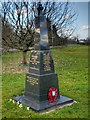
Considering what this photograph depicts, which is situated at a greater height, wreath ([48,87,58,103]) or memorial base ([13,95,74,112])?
wreath ([48,87,58,103])

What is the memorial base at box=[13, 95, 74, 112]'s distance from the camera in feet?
20.7

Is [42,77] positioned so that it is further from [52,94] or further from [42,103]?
[42,103]

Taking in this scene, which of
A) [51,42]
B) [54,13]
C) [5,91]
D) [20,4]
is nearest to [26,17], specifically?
[20,4]

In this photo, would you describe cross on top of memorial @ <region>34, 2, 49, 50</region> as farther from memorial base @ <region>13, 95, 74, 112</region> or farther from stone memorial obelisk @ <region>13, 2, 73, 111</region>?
memorial base @ <region>13, 95, 74, 112</region>

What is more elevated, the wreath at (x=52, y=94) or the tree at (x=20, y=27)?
the tree at (x=20, y=27)

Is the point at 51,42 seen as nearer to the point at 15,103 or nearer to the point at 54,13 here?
the point at 54,13

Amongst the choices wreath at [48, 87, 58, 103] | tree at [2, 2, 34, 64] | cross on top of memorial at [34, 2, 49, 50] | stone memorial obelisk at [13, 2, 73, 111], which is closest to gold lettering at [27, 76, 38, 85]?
stone memorial obelisk at [13, 2, 73, 111]

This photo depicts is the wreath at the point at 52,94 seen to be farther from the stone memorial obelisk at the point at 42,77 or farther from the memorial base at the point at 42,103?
the memorial base at the point at 42,103

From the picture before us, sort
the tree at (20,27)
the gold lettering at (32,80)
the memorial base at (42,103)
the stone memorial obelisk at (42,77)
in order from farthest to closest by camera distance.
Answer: the tree at (20,27) → the gold lettering at (32,80) → the stone memorial obelisk at (42,77) → the memorial base at (42,103)

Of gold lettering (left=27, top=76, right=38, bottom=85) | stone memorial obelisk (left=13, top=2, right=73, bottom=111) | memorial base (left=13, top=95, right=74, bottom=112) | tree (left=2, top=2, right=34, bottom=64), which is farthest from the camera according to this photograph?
tree (left=2, top=2, right=34, bottom=64)

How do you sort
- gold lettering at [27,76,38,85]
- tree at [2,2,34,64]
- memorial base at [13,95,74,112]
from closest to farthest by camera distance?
memorial base at [13,95,74,112] → gold lettering at [27,76,38,85] → tree at [2,2,34,64]

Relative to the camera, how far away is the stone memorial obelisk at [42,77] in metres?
6.61

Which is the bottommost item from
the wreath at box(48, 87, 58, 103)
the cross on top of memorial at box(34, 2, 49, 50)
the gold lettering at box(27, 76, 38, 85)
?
the wreath at box(48, 87, 58, 103)

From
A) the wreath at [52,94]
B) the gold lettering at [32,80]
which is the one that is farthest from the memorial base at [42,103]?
the gold lettering at [32,80]
